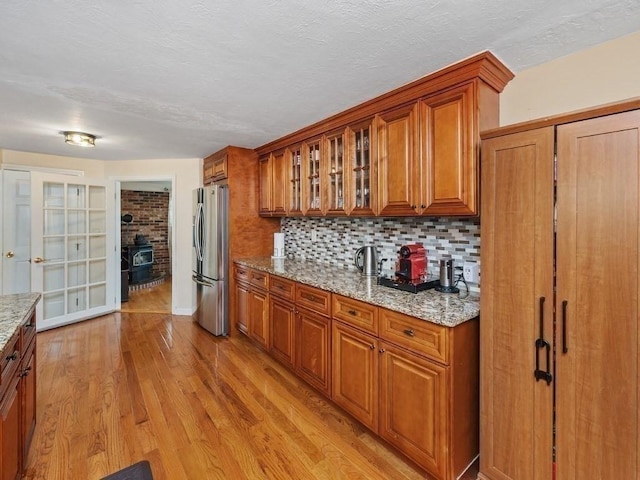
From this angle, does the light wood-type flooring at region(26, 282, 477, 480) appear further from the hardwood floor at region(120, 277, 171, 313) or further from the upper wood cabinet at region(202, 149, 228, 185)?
the upper wood cabinet at region(202, 149, 228, 185)

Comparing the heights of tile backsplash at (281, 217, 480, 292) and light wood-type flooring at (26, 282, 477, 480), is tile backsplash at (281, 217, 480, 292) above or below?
above

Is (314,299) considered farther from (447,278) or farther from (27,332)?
(27,332)

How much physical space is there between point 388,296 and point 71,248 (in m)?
4.41

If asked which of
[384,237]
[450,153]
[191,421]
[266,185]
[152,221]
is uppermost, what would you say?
[266,185]

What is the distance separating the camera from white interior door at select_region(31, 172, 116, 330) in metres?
3.89

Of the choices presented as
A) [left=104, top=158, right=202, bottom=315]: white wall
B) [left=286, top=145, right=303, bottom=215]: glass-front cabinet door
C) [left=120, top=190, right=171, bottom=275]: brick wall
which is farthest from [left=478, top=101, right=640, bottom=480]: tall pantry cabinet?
[left=120, top=190, right=171, bottom=275]: brick wall

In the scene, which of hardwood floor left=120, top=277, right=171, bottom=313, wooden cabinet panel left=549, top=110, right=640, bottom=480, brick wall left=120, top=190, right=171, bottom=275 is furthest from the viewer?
brick wall left=120, top=190, right=171, bottom=275

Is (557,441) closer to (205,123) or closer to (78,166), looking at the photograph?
(205,123)

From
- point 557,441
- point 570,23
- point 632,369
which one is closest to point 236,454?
point 557,441

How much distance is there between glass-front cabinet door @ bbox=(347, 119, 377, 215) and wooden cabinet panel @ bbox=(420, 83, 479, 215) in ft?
1.39

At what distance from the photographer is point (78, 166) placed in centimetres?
438

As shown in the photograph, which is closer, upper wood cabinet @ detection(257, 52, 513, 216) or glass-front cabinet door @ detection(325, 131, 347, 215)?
upper wood cabinet @ detection(257, 52, 513, 216)

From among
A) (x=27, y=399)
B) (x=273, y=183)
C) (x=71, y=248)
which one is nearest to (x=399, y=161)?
(x=273, y=183)

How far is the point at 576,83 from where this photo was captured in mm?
1669
